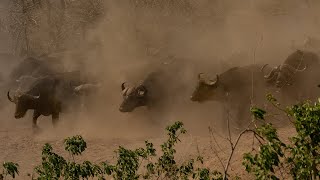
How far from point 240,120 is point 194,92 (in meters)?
1.93

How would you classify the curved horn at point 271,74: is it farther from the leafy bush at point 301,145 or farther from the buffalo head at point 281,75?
the leafy bush at point 301,145

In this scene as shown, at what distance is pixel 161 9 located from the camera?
45.8 meters

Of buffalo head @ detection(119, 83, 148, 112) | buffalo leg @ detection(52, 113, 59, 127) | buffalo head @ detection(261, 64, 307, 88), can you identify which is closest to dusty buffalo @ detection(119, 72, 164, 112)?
buffalo head @ detection(119, 83, 148, 112)

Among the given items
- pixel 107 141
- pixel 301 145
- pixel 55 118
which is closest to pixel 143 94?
pixel 107 141

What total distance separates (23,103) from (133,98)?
4.96 meters

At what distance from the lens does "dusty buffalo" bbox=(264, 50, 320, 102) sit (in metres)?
16.7

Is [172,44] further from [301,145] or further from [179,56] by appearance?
[301,145]

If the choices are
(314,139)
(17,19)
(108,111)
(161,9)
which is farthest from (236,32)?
(314,139)

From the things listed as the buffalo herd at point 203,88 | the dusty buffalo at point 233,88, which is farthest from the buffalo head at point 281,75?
the dusty buffalo at point 233,88

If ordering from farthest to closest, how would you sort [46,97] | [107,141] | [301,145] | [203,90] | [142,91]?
[46,97] → [142,91] → [107,141] → [203,90] → [301,145]

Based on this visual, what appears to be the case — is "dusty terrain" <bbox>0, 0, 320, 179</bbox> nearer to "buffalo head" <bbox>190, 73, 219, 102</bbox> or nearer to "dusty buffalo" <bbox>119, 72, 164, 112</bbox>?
"dusty buffalo" <bbox>119, 72, 164, 112</bbox>

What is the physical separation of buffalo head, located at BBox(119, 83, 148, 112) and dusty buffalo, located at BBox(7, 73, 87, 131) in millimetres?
3320

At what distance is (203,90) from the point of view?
16812 millimetres

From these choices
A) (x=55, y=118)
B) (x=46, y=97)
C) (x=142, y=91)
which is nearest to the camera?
(x=142, y=91)
